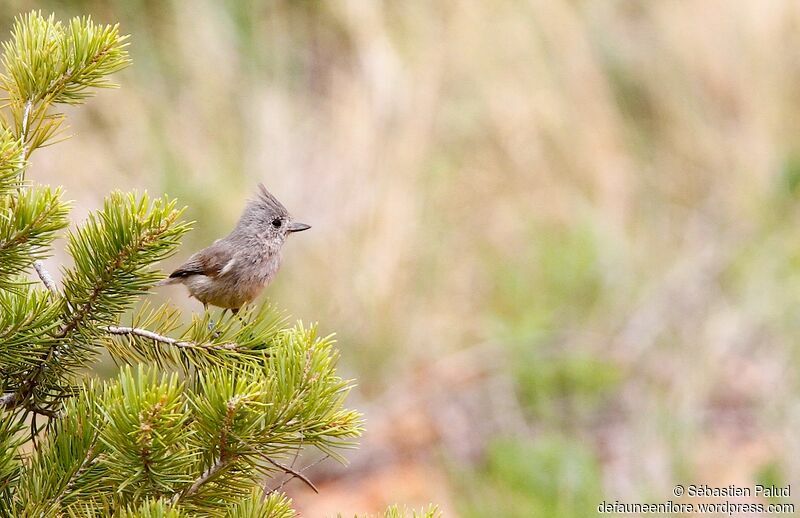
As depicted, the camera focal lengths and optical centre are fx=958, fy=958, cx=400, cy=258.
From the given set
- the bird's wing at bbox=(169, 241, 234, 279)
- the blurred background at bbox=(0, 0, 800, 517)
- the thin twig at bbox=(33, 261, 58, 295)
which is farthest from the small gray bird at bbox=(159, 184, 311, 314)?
Answer: the blurred background at bbox=(0, 0, 800, 517)

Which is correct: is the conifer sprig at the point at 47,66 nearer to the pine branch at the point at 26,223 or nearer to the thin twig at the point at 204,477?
the pine branch at the point at 26,223

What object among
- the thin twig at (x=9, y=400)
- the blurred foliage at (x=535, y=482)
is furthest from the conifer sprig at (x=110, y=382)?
the blurred foliage at (x=535, y=482)

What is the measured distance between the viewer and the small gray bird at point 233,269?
2.52 metres

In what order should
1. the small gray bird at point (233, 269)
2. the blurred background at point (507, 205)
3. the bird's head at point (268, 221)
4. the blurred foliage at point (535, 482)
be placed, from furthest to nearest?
the blurred background at point (507, 205), the blurred foliage at point (535, 482), the bird's head at point (268, 221), the small gray bird at point (233, 269)

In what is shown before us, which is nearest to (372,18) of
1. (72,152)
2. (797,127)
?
(72,152)

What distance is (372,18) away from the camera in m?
5.20

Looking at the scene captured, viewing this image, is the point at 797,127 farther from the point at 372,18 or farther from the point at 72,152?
the point at 72,152

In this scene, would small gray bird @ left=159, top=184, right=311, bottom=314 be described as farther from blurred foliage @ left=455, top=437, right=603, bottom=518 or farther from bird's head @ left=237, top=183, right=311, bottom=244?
blurred foliage @ left=455, top=437, right=603, bottom=518

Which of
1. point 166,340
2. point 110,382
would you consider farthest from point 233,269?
point 110,382

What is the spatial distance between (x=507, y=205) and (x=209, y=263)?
10.0ft

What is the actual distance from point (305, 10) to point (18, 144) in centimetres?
428

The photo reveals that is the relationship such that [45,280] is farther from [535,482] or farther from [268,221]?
[535,482]

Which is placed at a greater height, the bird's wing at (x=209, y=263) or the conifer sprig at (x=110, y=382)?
the bird's wing at (x=209, y=263)

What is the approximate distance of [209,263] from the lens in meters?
2.52
